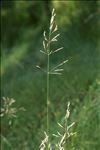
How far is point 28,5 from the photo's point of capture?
20.5 ft

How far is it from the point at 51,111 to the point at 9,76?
1860mm

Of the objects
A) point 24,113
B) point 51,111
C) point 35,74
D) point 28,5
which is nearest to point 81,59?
point 35,74

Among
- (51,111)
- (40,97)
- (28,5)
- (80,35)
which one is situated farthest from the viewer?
(28,5)

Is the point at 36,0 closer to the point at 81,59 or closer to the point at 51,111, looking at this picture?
the point at 81,59

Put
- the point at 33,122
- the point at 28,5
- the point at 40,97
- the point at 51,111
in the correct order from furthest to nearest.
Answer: the point at 28,5 → the point at 40,97 → the point at 33,122 → the point at 51,111

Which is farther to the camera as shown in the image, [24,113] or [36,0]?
[36,0]

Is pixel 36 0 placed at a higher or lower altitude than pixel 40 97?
higher

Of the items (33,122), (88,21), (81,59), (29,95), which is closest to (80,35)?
(88,21)

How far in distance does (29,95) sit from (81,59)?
1.83 ft

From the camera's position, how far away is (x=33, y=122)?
4.10 meters

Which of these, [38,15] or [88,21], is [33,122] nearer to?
[88,21]

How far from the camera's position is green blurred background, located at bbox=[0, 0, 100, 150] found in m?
3.17

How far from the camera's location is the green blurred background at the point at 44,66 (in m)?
3.17

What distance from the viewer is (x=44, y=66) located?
5.41 meters
